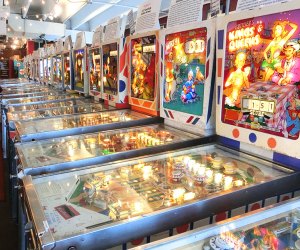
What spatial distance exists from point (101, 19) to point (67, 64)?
6.80 metres

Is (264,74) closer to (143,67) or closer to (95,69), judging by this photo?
(143,67)

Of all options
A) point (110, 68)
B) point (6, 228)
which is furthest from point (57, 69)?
point (6, 228)

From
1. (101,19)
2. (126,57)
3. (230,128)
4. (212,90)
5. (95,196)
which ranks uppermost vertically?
(101,19)

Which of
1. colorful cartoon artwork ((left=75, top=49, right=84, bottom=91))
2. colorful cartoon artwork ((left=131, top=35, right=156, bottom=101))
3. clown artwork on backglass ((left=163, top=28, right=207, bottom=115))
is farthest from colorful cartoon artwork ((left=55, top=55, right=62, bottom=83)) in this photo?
clown artwork on backglass ((left=163, top=28, right=207, bottom=115))

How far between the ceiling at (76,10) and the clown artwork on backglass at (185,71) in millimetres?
7001

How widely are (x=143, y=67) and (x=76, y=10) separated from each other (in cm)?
841

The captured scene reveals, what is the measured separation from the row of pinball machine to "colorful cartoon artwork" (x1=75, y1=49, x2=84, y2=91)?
1.98 meters

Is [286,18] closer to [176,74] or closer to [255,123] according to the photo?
[255,123]

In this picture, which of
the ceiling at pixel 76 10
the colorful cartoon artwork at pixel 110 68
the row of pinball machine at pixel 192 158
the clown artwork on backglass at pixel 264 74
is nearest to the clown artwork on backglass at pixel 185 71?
the row of pinball machine at pixel 192 158

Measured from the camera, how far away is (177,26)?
2199 millimetres

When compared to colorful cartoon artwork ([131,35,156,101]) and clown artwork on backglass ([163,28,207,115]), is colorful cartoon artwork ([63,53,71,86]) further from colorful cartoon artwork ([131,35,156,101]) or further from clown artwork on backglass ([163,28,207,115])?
clown artwork on backglass ([163,28,207,115])

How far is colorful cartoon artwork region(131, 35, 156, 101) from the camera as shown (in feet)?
8.75

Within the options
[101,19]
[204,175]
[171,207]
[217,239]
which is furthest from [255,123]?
[101,19]

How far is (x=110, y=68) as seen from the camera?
137 inches
